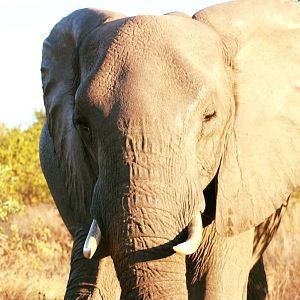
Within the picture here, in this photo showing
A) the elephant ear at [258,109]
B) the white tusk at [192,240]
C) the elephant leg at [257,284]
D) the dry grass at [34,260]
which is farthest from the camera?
the dry grass at [34,260]

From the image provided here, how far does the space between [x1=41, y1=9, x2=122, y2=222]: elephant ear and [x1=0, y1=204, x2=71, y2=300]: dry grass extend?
6.12 feet

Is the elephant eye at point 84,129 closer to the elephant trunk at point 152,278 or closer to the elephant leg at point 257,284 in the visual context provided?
the elephant trunk at point 152,278

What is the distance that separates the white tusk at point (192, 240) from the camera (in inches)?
180

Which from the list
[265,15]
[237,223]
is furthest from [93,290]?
[265,15]

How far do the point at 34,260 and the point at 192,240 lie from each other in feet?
14.9

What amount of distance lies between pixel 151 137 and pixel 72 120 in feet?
2.87

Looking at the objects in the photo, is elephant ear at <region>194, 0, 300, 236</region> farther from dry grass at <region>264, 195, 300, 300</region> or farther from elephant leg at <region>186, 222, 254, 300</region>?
dry grass at <region>264, 195, 300, 300</region>

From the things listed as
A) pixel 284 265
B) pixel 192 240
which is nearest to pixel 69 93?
pixel 192 240

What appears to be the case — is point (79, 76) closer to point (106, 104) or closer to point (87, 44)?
point (87, 44)

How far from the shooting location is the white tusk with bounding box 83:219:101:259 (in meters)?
4.68

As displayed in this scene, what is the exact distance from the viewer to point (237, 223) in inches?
210

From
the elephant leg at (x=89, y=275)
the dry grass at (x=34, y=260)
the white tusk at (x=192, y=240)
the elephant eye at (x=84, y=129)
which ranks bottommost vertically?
the dry grass at (x=34, y=260)

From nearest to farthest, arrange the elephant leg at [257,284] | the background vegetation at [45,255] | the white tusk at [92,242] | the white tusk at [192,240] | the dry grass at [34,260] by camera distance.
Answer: the white tusk at [192,240] → the white tusk at [92,242] → the elephant leg at [257,284] → the dry grass at [34,260] → the background vegetation at [45,255]

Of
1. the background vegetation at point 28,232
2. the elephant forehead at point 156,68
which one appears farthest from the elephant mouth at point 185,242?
the background vegetation at point 28,232
